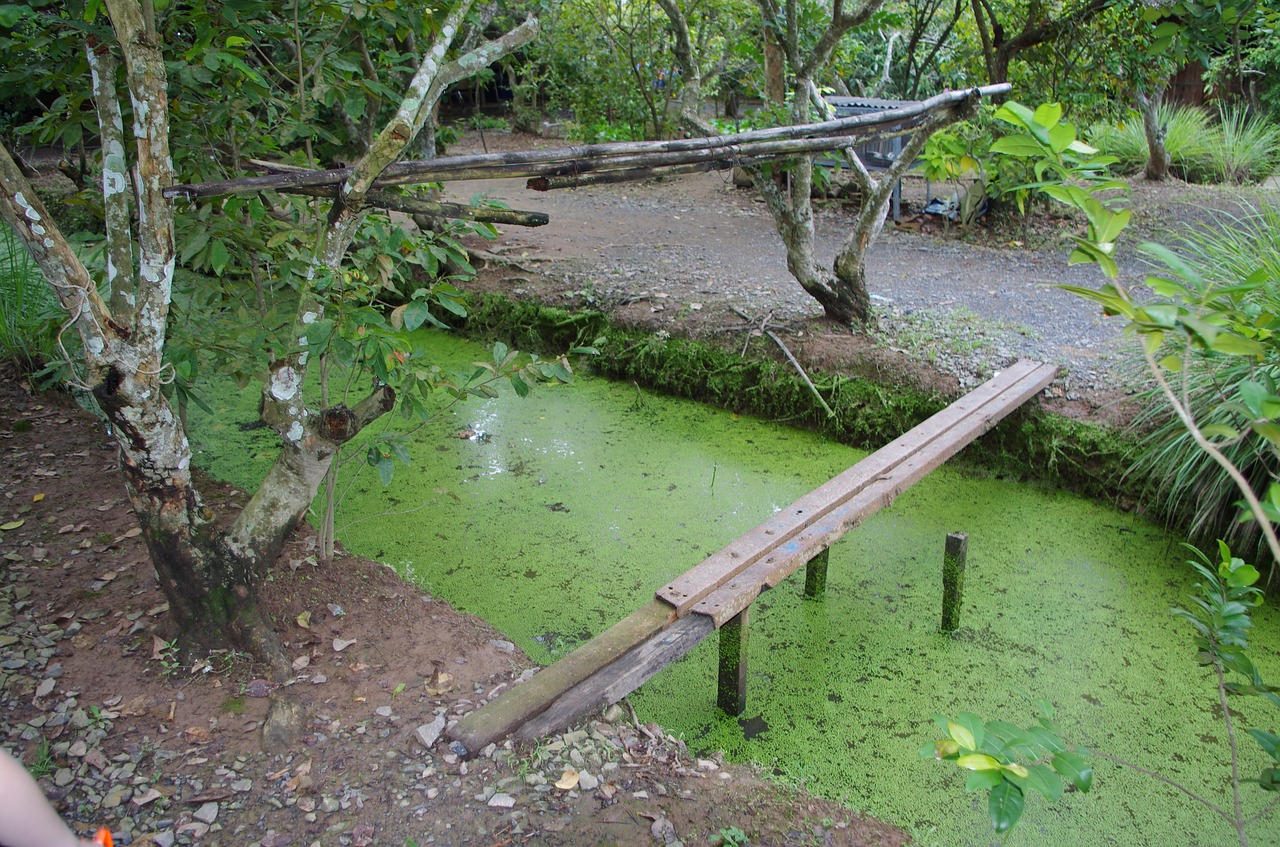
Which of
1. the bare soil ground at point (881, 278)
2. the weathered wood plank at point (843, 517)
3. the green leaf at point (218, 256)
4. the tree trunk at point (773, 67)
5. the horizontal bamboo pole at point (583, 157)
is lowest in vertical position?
the weathered wood plank at point (843, 517)

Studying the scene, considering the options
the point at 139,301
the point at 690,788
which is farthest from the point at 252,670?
the point at 690,788

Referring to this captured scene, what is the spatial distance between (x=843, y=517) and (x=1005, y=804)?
156 centimetres

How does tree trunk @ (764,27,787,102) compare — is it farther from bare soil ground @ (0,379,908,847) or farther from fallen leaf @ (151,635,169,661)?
fallen leaf @ (151,635,169,661)

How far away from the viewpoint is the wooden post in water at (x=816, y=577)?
109 inches

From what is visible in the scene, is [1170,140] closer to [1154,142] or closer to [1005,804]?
[1154,142]

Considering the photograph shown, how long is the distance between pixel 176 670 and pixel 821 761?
149cm

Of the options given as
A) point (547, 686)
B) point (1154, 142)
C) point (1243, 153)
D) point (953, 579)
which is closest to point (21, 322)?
point (547, 686)

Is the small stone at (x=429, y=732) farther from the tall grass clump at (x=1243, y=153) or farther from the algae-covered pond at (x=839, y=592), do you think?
the tall grass clump at (x=1243, y=153)

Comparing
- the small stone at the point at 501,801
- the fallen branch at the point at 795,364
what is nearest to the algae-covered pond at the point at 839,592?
the fallen branch at the point at 795,364

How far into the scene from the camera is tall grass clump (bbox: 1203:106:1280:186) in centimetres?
644

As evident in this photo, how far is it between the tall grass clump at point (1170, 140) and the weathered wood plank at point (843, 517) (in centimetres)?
444

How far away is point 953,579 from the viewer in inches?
102

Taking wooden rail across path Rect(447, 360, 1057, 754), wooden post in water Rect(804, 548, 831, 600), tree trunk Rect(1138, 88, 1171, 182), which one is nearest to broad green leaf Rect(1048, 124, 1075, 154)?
wooden rail across path Rect(447, 360, 1057, 754)

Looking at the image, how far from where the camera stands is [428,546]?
2980 mm
